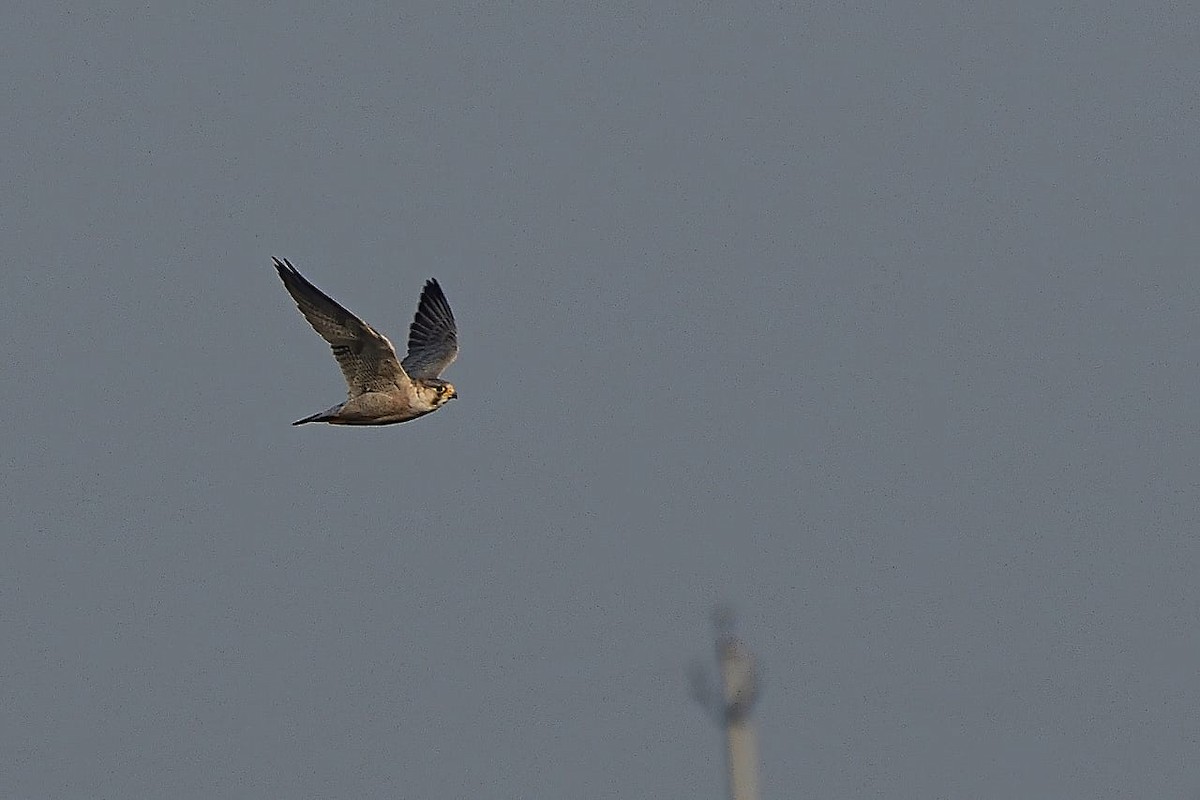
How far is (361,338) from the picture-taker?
26.0 metres

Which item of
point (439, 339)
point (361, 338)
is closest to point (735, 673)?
point (361, 338)

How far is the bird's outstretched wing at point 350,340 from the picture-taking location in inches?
1017

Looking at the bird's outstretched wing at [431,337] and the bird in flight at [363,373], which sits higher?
the bird's outstretched wing at [431,337]

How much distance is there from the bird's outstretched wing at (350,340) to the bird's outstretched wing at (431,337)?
11.5 feet

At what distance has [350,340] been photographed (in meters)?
26.2

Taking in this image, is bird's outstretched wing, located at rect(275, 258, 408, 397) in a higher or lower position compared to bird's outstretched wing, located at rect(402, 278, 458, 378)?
lower

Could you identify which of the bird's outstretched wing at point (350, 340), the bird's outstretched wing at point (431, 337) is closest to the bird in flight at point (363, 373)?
the bird's outstretched wing at point (350, 340)

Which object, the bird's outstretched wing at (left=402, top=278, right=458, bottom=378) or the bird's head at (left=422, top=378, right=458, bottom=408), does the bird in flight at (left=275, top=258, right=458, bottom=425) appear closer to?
the bird's head at (left=422, top=378, right=458, bottom=408)

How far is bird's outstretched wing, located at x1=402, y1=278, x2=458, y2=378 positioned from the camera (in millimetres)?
30844

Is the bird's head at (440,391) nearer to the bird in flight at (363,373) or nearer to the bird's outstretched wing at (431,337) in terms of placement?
the bird in flight at (363,373)

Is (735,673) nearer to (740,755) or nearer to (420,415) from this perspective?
(740,755)

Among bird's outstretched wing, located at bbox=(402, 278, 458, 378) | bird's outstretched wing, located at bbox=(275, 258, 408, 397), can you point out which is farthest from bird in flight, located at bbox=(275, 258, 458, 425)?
bird's outstretched wing, located at bbox=(402, 278, 458, 378)

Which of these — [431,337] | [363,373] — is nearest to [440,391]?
[363,373]

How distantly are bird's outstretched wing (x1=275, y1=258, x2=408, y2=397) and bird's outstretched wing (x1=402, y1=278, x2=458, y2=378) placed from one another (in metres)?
3.51
